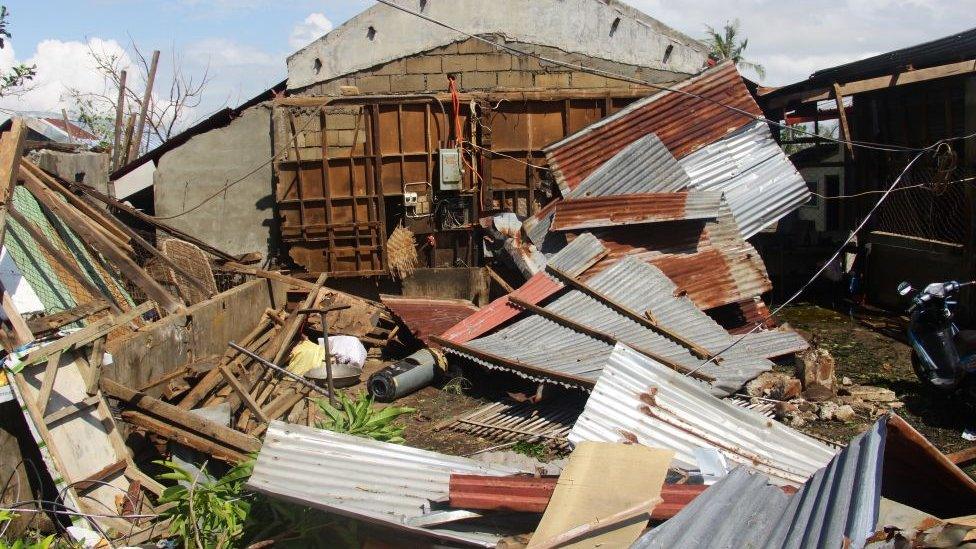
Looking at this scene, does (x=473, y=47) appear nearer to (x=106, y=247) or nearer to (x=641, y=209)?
(x=641, y=209)

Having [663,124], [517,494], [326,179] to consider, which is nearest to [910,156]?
[663,124]

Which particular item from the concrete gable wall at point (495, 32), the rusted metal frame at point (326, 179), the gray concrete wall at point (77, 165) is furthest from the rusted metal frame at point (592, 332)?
the gray concrete wall at point (77, 165)

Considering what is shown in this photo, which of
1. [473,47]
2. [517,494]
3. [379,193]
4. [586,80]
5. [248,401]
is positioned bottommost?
[248,401]

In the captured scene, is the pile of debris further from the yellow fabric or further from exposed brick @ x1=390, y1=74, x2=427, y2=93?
exposed brick @ x1=390, y1=74, x2=427, y2=93

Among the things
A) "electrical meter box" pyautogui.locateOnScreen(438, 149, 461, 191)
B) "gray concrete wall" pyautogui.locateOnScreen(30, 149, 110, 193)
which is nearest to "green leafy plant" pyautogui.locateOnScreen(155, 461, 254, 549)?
"gray concrete wall" pyautogui.locateOnScreen(30, 149, 110, 193)

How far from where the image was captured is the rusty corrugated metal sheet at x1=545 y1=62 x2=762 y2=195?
12125 millimetres

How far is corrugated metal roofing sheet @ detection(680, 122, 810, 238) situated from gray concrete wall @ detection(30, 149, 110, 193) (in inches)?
327

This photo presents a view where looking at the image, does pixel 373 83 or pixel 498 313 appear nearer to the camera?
pixel 498 313

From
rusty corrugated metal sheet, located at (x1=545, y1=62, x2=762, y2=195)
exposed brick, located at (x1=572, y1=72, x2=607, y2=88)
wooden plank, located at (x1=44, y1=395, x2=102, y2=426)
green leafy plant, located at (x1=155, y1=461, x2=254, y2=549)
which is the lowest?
green leafy plant, located at (x1=155, y1=461, x2=254, y2=549)

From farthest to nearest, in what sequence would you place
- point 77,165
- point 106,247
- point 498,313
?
point 77,165
point 498,313
point 106,247

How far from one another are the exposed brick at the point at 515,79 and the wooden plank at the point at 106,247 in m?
6.05

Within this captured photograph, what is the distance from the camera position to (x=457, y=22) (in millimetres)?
12945

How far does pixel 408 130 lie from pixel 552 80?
2.37m

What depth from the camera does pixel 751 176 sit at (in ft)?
39.1
